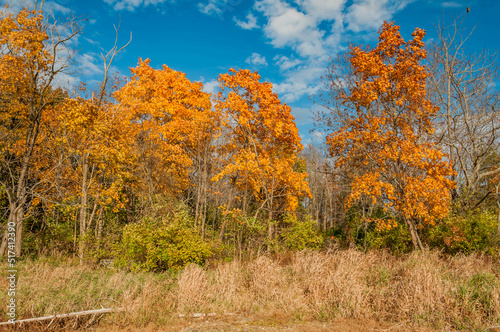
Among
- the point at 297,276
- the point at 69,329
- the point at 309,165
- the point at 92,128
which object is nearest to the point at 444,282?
the point at 297,276

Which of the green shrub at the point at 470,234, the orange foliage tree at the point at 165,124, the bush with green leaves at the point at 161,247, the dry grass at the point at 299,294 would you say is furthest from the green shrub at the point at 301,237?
the orange foliage tree at the point at 165,124

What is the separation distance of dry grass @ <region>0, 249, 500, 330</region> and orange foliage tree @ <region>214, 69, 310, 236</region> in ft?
21.0

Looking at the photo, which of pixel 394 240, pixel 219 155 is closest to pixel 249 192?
pixel 219 155

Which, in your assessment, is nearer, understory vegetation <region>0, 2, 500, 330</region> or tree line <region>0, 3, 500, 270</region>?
understory vegetation <region>0, 2, 500, 330</region>

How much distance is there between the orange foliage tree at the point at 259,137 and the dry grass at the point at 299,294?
6389 mm

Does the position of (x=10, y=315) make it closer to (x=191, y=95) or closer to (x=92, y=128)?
(x=92, y=128)

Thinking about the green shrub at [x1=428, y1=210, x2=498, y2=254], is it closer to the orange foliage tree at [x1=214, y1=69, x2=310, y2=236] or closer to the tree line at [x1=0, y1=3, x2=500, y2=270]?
the tree line at [x1=0, y1=3, x2=500, y2=270]

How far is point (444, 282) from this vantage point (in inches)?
223

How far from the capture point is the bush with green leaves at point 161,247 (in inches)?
341

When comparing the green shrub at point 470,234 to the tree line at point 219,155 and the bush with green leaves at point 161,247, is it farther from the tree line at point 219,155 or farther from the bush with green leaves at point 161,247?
the bush with green leaves at point 161,247

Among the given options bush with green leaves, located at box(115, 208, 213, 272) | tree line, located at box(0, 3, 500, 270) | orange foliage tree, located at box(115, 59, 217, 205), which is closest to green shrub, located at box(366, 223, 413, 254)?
tree line, located at box(0, 3, 500, 270)

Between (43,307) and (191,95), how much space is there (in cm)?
1149

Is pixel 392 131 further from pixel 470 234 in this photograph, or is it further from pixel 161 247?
pixel 161 247

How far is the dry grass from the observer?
5.07 meters
